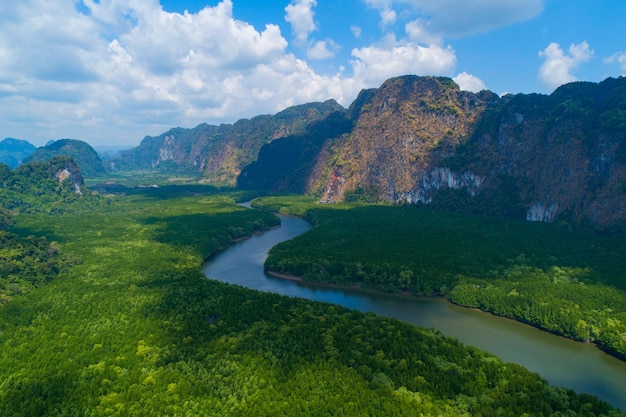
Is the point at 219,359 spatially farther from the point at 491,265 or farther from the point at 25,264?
the point at 491,265

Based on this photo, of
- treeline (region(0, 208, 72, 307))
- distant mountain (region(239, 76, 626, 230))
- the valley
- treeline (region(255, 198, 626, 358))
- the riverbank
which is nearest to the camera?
the valley

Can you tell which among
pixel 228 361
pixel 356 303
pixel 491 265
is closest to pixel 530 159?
pixel 491 265

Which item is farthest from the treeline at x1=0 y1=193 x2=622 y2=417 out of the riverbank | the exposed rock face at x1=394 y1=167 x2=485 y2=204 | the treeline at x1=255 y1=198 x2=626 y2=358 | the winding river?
the exposed rock face at x1=394 y1=167 x2=485 y2=204

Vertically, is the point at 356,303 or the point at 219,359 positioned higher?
the point at 219,359

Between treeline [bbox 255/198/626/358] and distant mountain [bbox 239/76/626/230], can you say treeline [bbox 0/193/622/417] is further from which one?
distant mountain [bbox 239/76/626/230]

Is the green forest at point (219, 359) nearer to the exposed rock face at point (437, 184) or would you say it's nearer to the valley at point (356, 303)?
the valley at point (356, 303)

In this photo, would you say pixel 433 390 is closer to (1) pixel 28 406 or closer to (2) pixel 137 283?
(1) pixel 28 406

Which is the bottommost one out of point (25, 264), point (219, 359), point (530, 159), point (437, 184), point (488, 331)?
point (488, 331)
